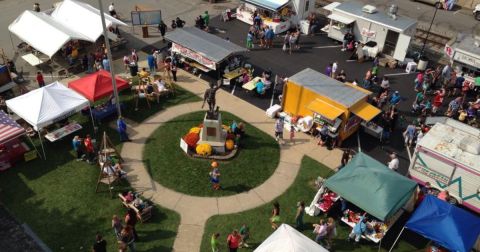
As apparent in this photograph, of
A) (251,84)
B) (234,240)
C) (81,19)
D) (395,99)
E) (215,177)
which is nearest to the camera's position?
(234,240)

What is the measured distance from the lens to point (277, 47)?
103 ft

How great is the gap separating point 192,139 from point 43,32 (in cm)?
1320

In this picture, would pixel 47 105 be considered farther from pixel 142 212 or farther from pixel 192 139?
pixel 142 212

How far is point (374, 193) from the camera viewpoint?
1725 cm

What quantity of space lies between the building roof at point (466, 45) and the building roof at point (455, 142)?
8.78m

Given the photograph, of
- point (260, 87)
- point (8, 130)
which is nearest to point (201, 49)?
point (260, 87)

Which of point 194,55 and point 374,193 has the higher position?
point 194,55

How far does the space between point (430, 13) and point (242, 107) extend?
896 inches

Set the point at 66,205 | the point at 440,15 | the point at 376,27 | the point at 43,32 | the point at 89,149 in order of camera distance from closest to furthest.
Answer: the point at 66,205
the point at 89,149
the point at 43,32
the point at 376,27
the point at 440,15

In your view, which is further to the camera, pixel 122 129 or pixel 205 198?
pixel 122 129

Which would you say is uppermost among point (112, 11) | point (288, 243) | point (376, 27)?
point (376, 27)

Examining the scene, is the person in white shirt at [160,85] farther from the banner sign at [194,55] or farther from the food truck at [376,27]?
the food truck at [376,27]

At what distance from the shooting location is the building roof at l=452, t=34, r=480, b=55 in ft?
89.1

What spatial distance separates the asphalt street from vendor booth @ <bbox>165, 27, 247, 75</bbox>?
2.00 meters
